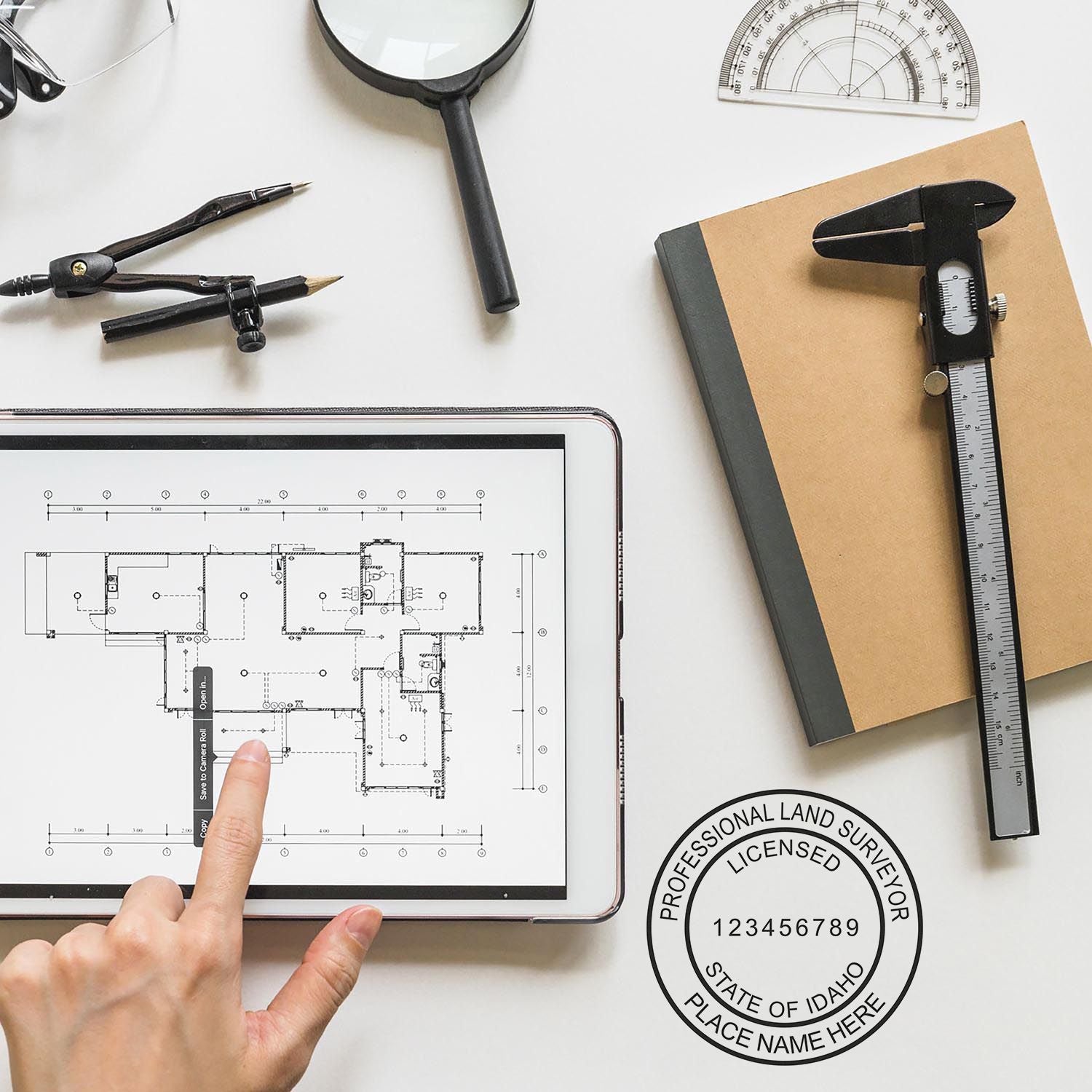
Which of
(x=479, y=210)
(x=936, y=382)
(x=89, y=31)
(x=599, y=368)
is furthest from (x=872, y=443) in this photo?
(x=89, y=31)

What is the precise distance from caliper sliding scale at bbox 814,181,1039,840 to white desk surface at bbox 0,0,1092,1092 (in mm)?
45

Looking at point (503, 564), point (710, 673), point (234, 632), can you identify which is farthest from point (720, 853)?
point (234, 632)

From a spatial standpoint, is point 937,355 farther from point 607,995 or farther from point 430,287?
point 607,995

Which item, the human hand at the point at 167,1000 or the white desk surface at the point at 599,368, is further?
the white desk surface at the point at 599,368

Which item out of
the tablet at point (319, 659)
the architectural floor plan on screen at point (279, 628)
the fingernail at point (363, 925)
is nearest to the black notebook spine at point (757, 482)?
the tablet at point (319, 659)

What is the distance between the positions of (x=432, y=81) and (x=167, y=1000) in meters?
0.68

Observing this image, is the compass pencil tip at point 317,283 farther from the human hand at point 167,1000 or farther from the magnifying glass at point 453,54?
the human hand at point 167,1000

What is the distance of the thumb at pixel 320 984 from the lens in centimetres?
67

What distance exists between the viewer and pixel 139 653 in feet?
2.33

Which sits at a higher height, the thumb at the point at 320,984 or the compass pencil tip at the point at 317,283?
the compass pencil tip at the point at 317,283

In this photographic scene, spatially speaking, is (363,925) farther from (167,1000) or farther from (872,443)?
(872,443)

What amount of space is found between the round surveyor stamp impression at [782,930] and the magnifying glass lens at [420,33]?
2.03ft

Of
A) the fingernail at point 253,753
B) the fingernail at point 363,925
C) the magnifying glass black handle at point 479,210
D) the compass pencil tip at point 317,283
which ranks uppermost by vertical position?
the magnifying glass black handle at point 479,210

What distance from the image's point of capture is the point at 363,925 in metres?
0.69
